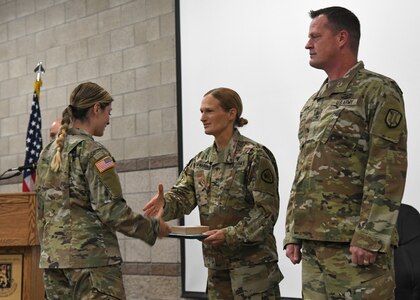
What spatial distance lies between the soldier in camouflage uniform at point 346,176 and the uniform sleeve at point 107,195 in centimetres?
70

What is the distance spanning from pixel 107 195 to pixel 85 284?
375 mm

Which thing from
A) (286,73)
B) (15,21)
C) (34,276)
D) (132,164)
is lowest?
(34,276)

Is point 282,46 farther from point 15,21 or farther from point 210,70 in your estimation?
point 15,21

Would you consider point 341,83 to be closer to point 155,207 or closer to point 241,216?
point 241,216

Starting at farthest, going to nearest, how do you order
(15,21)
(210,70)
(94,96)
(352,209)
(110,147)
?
(15,21) → (110,147) → (210,70) → (94,96) → (352,209)

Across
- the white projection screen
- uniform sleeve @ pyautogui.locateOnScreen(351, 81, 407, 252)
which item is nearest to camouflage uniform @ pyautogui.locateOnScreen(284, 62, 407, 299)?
uniform sleeve @ pyautogui.locateOnScreen(351, 81, 407, 252)

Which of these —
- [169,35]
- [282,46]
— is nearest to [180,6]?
[169,35]

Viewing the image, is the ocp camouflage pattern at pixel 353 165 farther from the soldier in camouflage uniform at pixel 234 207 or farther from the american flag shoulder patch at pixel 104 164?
the american flag shoulder patch at pixel 104 164

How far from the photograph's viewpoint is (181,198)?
3289mm

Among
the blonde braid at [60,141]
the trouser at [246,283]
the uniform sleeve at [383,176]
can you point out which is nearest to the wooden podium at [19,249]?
the blonde braid at [60,141]

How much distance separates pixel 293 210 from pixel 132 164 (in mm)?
3640

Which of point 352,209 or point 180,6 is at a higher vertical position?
point 180,6

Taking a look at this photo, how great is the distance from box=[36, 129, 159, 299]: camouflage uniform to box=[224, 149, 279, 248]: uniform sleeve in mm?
397

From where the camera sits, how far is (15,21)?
23.6 ft
